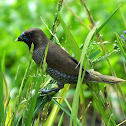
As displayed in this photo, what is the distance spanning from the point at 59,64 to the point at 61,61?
23 mm

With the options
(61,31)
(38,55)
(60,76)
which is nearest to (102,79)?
(60,76)

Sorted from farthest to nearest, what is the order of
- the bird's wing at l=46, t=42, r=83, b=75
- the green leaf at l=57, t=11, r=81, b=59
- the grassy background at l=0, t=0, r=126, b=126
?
1. the grassy background at l=0, t=0, r=126, b=126
2. the bird's wing at l=46, t=42, r=83, b=75
3. the green leaf at l=57, t=11, r=81, b=59

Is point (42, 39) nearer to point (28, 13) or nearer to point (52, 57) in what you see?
point (52, 57)

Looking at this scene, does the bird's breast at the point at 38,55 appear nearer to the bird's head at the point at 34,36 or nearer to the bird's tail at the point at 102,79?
the bird's head at the point at 34,36

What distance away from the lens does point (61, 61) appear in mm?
1283

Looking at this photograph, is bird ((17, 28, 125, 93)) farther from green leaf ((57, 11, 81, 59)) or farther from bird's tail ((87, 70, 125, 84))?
green leaf ((57, 11, 81, 59))

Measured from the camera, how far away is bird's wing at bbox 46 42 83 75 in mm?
1266

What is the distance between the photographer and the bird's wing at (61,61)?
49.8 inches

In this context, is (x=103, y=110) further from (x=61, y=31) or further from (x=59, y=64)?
(x=61, y=31)

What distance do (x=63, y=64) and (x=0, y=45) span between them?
167 centimetres

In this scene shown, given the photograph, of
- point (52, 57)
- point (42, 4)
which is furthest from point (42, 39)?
point (42, 4)

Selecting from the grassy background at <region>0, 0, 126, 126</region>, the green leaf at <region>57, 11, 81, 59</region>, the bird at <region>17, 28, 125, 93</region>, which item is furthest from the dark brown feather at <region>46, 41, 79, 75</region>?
the grassy background at <region>0, 0, 126, 126</region>

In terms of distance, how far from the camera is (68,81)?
1.33 meters

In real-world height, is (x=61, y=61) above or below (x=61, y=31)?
below
